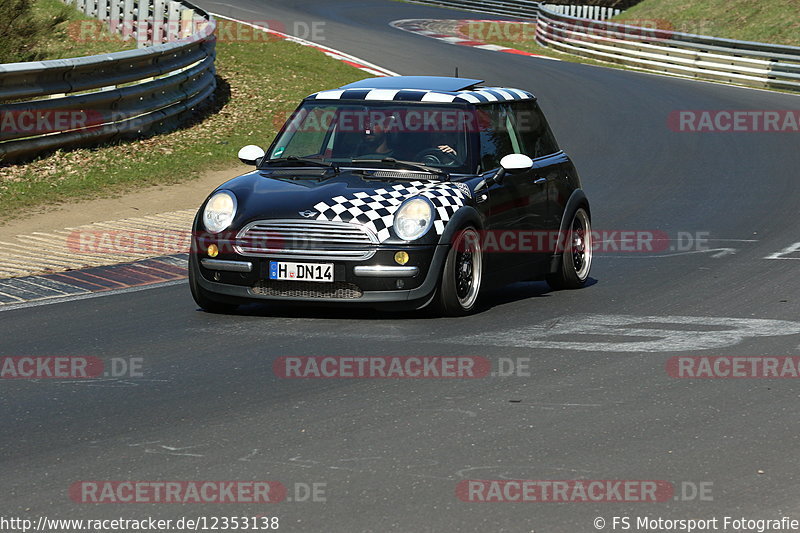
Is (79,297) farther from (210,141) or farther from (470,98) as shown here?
(210,141)

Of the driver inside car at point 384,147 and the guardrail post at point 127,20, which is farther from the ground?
the driver inside car at point 384,147

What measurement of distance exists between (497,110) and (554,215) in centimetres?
94

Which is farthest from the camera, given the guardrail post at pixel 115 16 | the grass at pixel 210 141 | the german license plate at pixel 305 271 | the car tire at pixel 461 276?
the guardrail post at pixel 115 16

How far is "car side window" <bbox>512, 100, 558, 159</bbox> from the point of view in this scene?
1052 cm

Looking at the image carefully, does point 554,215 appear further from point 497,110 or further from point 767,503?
point 767,503

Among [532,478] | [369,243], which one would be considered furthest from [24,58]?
[532,478]

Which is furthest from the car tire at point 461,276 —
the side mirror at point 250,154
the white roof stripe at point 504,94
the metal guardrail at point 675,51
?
the metal guardrail at point 675,51

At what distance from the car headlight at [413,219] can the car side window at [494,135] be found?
0.98m

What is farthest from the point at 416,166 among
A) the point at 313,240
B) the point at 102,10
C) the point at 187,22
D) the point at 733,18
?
the point at 733,18

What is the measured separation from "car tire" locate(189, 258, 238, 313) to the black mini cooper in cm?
1

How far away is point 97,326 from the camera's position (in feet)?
29.2

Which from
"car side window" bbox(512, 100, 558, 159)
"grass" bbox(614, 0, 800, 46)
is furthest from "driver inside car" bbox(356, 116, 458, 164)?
"grass" bbox(614, 0, 800, 46)

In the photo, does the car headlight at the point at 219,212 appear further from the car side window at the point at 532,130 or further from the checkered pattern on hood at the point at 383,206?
the car side window at the point at 532,130

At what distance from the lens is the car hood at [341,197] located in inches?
349
